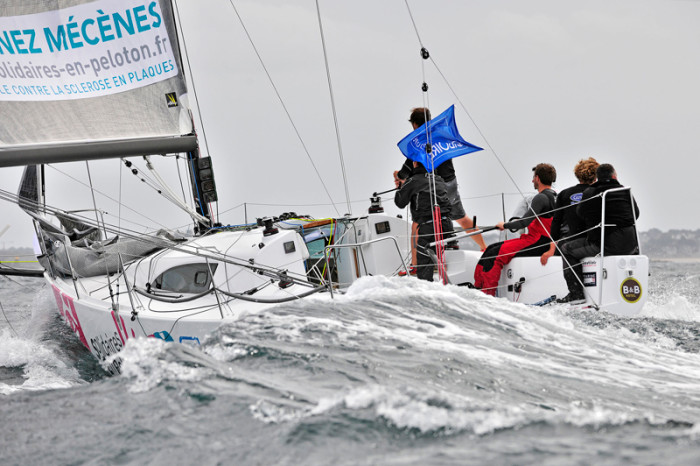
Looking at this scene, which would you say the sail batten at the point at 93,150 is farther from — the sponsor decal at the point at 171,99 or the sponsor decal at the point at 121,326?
the sponsor decal at the point at 121,326

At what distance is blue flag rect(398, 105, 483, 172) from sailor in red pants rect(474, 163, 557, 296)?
0.61 m

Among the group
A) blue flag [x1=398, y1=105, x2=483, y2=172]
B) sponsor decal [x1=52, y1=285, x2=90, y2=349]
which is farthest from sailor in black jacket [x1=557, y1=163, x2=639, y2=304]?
sponsor decal [x1=52, y1=285, x2=90, y2=349]

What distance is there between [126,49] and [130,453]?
495 cm

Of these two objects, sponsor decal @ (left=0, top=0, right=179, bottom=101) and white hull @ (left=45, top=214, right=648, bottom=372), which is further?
sponsor decal @ (left=0, top=0, right=179, bottom=101)

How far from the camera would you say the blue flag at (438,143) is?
5.66 meters

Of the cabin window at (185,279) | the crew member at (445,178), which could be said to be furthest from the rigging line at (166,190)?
the crew member at (445,178)

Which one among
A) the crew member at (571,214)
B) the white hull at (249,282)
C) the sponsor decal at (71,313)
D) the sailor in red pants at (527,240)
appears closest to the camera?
the white hull at (249,282)

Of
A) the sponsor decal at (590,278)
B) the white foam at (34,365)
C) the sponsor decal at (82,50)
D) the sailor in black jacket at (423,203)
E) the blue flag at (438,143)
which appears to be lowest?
the white foam at (34,365)

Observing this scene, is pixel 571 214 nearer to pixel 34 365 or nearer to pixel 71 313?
pixel 71 313

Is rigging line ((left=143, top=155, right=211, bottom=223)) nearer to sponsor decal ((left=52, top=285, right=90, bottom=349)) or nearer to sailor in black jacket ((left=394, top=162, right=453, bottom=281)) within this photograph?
sponsor decal ((left=52, top=285, right=90, bottom=349))

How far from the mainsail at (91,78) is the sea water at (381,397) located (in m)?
3.02

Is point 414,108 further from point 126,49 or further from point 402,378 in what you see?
point 402,378

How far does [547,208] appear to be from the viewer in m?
5.60

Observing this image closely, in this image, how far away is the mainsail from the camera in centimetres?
587
